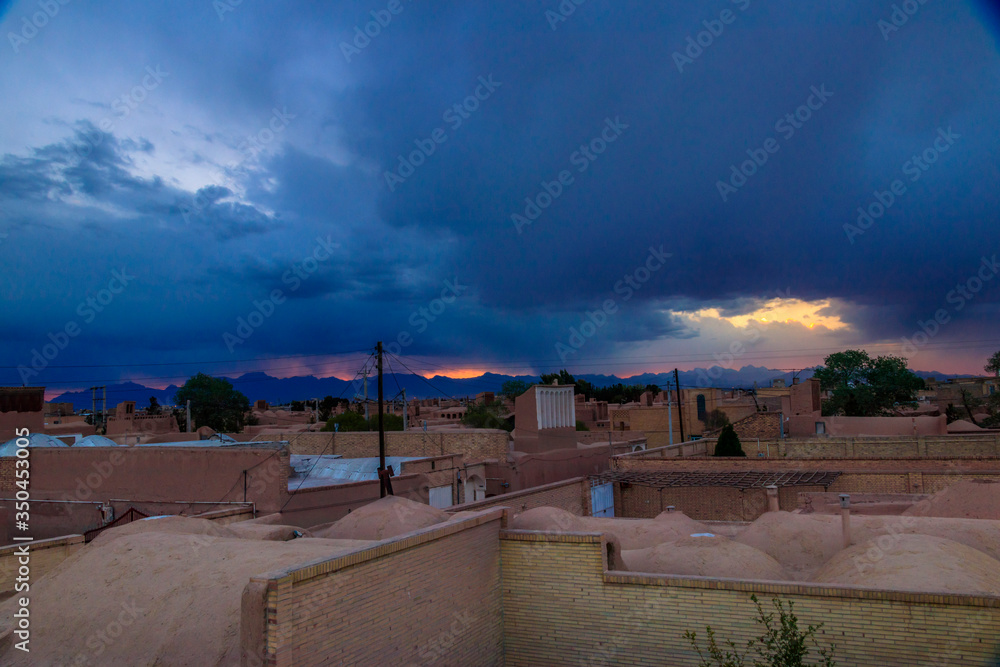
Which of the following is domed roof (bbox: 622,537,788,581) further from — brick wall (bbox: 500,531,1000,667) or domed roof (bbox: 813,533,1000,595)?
brick wall (bbox: 500,531,1000,667)

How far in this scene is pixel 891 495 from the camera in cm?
2230

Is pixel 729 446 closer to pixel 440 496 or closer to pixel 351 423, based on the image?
pixel 440 496

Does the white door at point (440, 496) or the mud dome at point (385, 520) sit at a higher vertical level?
the mud dome at point (385, 520)

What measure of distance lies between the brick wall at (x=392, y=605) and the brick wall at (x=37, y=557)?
289 inches

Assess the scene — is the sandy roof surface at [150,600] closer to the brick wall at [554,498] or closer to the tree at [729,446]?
the brick wall at [554,498]

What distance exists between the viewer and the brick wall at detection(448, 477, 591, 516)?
19406 millimetres

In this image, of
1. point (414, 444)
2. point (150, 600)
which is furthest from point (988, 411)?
point (150, 600)

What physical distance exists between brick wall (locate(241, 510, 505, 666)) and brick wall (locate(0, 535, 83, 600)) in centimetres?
734

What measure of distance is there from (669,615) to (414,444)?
2274cm

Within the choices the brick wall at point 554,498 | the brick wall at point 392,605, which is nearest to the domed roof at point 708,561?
the brick wall at point 392,605

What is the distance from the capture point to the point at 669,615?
9422mm

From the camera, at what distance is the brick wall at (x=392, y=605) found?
6.96 meters

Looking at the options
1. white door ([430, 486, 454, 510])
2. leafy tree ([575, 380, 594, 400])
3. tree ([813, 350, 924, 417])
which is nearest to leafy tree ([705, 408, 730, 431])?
tree ([813, 350, 924, 417])

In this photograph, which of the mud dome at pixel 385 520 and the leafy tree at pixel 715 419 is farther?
the leafy tree at pixel 715 419
